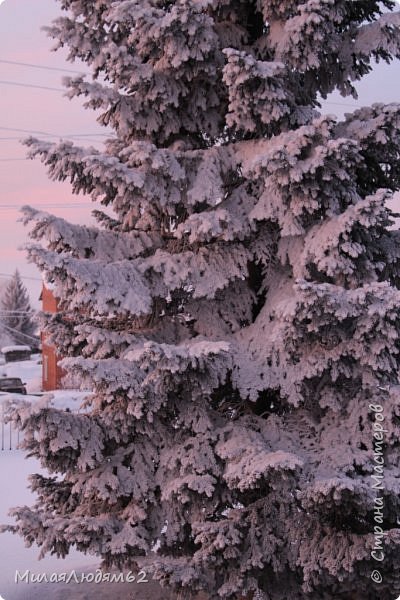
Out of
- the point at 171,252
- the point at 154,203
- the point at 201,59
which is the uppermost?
the point at 201,59

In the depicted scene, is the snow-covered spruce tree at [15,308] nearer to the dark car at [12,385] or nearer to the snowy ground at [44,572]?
the dark car at [12,385]

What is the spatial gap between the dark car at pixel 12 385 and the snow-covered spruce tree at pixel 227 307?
1456 cm

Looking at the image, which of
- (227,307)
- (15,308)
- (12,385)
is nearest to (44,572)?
(227,307)

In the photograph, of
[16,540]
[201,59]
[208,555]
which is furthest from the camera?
[16,540]

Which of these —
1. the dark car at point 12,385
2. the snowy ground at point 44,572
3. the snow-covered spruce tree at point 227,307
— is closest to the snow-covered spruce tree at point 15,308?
the dark car at point 12,385

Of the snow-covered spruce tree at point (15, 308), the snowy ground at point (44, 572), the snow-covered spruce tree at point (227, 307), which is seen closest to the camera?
the snow-covered spruce tree at point (227, 307)

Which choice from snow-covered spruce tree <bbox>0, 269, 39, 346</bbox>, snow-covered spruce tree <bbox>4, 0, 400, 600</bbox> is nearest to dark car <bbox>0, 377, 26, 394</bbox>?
snow-covered spruce tree <bbox>0, 269, 39, 346</bbox>

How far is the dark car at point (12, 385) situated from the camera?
1988cm

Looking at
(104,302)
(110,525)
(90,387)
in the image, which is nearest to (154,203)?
(104,302)

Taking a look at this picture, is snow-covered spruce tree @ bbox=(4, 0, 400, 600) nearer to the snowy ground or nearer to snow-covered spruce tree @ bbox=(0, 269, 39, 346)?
the snowy ground

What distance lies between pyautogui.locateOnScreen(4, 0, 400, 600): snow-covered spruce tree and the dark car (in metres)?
14.6

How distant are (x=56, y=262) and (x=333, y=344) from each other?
2.05m

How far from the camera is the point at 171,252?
5859mm

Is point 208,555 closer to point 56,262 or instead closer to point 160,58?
point 56,262
